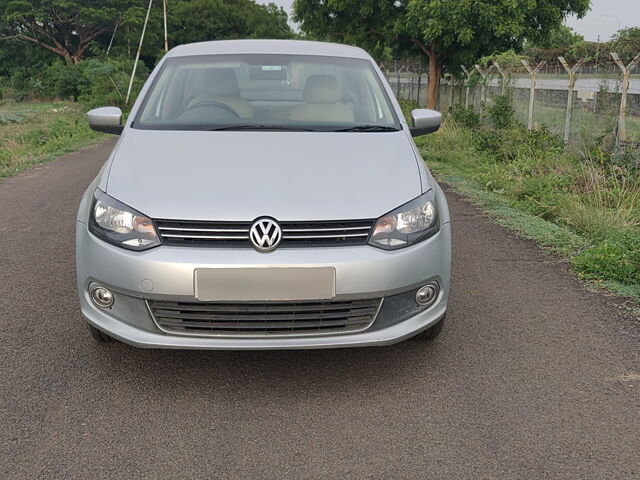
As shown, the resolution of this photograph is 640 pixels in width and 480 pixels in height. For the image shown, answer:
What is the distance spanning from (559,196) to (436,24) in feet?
42.0

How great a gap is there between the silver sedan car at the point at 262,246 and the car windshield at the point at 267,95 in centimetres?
43

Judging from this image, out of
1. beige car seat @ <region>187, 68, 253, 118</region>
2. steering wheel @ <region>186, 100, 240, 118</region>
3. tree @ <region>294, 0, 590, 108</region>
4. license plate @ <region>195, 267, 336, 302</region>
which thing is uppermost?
tree @ <region>294, 0, 590, 108</region>

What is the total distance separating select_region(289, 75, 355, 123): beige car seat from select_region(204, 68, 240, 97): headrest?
1.51ft

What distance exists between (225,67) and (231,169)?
1.54m

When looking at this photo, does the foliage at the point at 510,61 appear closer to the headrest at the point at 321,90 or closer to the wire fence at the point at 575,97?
the wire fence at the point at 575,97

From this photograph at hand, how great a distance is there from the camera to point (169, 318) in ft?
10.4

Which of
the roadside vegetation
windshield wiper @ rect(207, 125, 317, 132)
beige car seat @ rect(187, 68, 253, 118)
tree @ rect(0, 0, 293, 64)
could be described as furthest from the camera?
tree @ rect(0, 0, 293, 64)

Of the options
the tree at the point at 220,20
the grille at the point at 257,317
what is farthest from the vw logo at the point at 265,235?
the tree at the point at 220,20

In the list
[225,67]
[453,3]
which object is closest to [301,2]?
[453,3]

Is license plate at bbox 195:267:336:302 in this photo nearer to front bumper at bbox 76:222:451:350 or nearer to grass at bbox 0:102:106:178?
front bumper at bbox 76:222:451:350

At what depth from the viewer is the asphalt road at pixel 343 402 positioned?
107 inches

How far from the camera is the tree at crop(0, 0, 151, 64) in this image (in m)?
43.9

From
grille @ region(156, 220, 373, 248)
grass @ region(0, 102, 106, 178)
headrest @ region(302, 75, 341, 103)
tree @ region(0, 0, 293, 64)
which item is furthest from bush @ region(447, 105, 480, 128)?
tree @ region(0, 0, 293, 64)

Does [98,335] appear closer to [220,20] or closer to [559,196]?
[559,196]
